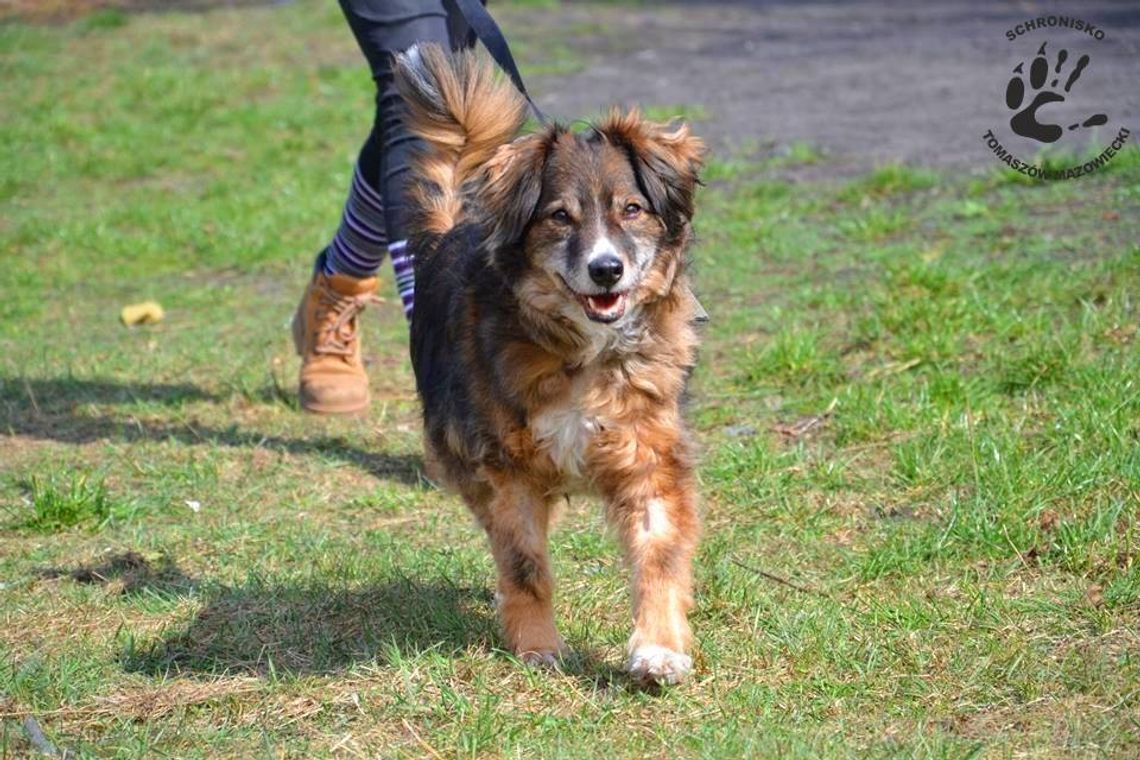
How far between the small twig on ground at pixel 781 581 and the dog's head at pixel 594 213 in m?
0.91

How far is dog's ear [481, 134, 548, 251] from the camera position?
3789 mm

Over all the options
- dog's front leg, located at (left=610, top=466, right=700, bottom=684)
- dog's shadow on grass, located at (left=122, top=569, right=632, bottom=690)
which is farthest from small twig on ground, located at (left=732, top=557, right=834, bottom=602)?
dog's shadow on grass, located at (left=122, top=569, right=632, bottom=690)

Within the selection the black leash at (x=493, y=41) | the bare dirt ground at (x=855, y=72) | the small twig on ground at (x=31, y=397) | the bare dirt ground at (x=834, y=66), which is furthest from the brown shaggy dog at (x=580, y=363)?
the bare dirt ground at (x=855, y=72)

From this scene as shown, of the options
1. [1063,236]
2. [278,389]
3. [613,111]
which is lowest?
[278,389]

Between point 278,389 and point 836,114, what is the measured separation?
5575 mm

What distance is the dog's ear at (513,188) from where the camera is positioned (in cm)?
379

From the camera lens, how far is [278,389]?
6250 mm

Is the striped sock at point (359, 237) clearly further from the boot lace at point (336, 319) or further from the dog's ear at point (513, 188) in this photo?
the dog's ear at point (513, 188)

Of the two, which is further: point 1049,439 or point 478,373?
point 1049,439

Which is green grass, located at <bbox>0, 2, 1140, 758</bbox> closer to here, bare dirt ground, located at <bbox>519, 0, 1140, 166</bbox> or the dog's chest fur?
the dog's chest fur

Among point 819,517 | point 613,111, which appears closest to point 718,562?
point 819,517

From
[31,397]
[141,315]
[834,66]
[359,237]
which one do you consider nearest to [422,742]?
[359,237]

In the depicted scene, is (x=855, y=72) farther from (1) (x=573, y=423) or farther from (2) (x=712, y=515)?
(1) (x=573, y=423)

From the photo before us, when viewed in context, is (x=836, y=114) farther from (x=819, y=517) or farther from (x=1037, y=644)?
(x=1037, y=644)
